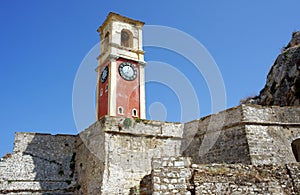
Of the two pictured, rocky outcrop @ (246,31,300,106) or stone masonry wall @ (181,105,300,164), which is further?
rocky outcrop @ (246,31,300,106)

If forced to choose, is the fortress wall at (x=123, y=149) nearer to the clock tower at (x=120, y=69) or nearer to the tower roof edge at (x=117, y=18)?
the clock tower at (x=120, y=69)

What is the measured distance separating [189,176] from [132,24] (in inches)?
1110

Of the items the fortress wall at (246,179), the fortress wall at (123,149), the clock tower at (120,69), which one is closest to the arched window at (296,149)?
the fortress wall at (123,149)

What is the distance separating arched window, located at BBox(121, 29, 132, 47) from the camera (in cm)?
3281

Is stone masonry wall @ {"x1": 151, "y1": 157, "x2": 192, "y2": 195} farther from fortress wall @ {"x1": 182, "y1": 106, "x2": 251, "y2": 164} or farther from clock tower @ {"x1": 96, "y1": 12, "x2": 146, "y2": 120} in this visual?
clock tower @ {"x1": 96, "y1": 12, "x2": 146, "y2": 120}

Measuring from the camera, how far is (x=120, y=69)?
29453 millimetres

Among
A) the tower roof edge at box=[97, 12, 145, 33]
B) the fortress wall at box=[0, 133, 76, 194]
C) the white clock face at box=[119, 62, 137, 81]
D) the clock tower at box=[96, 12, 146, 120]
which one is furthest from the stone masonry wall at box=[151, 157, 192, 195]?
the tower roof edge at box=[97, 12, 145, 33]

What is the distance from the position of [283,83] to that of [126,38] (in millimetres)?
17189

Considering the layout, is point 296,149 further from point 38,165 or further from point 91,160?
point 38,165

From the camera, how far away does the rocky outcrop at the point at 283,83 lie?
21359mm

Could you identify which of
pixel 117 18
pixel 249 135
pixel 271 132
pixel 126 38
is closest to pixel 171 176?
pixel 249 135

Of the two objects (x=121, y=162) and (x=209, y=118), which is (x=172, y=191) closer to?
(x=121, y=162)

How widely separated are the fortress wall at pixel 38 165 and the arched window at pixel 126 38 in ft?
51.3

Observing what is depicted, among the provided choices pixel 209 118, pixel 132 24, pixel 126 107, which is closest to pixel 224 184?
pixel 209 118
